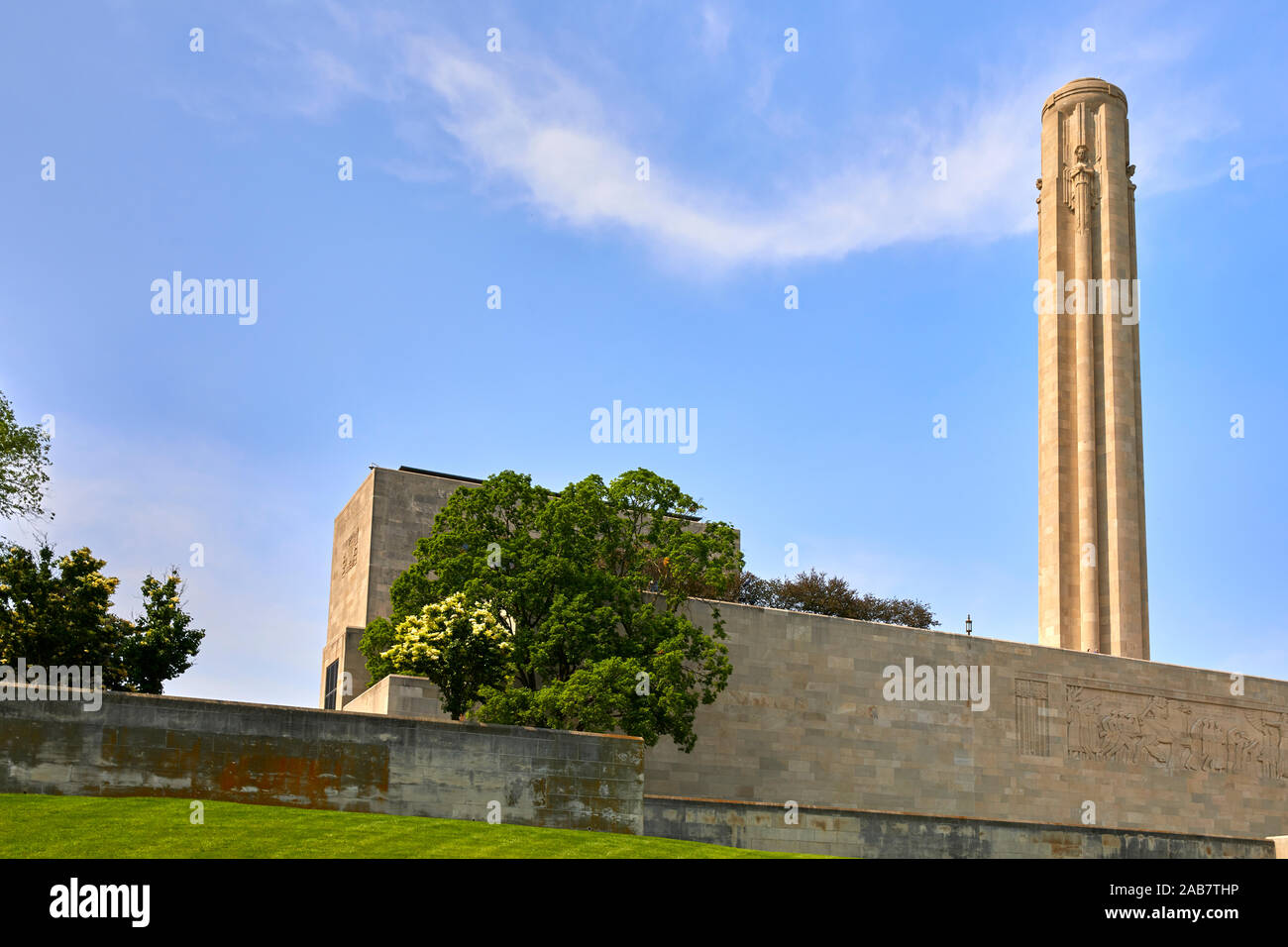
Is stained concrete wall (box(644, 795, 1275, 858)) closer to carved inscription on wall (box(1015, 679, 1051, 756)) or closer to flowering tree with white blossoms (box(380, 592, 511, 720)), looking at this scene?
flowering tree with white blossoms (box(380, 592, 511, 720))

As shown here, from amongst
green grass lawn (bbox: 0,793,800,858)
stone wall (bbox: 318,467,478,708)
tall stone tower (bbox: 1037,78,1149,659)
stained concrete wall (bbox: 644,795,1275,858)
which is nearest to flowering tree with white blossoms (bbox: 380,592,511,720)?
stained concrete wall (bbox: 644,795,1275,858)

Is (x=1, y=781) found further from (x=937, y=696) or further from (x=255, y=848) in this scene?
(x=937, y=696)

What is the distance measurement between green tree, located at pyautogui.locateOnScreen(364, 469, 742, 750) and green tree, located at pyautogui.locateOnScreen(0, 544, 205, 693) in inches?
171

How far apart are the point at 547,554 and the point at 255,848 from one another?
12.4m

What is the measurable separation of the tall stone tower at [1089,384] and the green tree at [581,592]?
2252 cm

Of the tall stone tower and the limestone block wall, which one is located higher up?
the tall stone tower

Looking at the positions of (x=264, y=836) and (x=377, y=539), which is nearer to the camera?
(x=264, y=836)

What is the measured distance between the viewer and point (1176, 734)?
3941 cm

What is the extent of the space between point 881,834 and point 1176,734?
18.5 meters

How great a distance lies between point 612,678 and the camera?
2581cm

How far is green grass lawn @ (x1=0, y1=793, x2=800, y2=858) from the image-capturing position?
1577cm

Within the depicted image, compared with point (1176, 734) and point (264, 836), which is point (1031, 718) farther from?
point (264, 836)

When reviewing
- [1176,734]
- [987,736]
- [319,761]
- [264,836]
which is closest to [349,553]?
[319,761]

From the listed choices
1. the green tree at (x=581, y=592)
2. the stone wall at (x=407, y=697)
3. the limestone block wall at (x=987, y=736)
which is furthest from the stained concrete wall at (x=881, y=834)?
the stone wall at (x=407, y=697)
